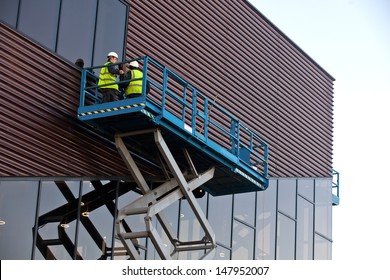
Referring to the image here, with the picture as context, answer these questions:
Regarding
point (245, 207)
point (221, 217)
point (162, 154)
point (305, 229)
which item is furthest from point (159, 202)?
point (305, 229)

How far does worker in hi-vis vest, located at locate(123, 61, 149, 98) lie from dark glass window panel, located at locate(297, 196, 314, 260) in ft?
44.5

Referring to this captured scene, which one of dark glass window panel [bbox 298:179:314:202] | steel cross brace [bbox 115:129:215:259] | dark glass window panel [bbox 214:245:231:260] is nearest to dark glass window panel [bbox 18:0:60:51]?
steel cross brace [bbox 115:129:215:259]

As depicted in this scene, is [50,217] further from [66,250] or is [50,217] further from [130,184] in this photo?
[130,184]

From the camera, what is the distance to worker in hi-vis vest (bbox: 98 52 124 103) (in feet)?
85.3

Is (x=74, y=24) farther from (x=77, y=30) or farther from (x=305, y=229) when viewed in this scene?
(x=305, y=229)

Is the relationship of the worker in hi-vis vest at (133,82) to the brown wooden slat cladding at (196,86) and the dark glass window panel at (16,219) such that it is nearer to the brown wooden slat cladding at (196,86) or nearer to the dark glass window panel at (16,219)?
the brown wooden slat cladding at (196,86)

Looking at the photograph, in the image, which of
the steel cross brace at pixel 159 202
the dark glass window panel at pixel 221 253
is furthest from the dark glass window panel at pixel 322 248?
the steel cross brace at pixel 159 202

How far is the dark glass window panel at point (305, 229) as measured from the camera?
3756 centimetres
